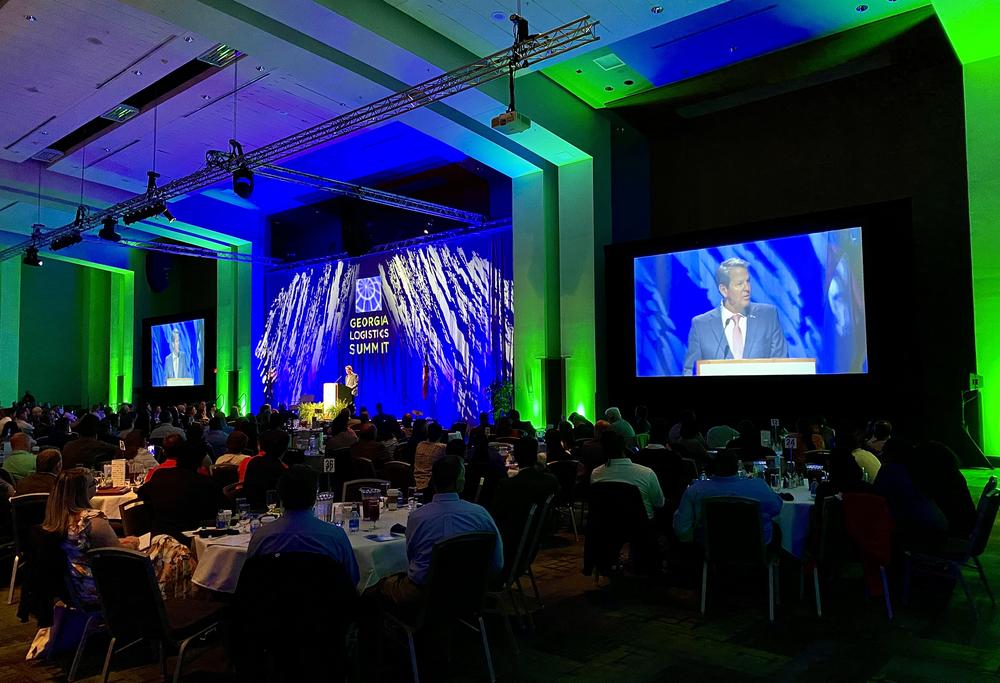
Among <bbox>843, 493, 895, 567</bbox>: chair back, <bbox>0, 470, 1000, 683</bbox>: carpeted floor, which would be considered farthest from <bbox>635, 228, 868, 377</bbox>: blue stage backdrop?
<bbox>843, 493, 895, 567</bbox>: chair back

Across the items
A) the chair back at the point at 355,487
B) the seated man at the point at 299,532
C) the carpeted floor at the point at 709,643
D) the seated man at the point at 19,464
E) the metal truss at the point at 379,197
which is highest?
the metal truss at the point at 379,197

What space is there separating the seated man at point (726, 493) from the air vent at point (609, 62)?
8.31 metres

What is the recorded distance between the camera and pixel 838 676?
3.66m

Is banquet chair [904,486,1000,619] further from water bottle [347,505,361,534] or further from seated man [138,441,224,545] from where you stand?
seated man [138,441,224,545]

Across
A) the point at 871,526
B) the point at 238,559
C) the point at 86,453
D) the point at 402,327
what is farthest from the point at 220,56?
the point at 871,526

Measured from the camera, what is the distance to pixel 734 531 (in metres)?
4.48

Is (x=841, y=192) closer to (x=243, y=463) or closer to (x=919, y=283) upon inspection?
(x=919, y=283)

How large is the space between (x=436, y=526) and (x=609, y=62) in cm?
976

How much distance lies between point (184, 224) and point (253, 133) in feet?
16.9

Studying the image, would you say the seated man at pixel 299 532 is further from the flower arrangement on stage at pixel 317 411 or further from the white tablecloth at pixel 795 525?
the flower arrangement on stage at pixel 317 411

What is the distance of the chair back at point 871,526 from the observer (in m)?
4.45

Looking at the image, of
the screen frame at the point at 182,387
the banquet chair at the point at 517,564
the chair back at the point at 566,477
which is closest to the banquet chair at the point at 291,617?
the banquet chair at the point at 517,564

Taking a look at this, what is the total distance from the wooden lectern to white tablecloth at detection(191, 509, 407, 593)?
808 cm

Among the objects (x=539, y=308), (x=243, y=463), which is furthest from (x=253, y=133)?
(x=243, y=463)
